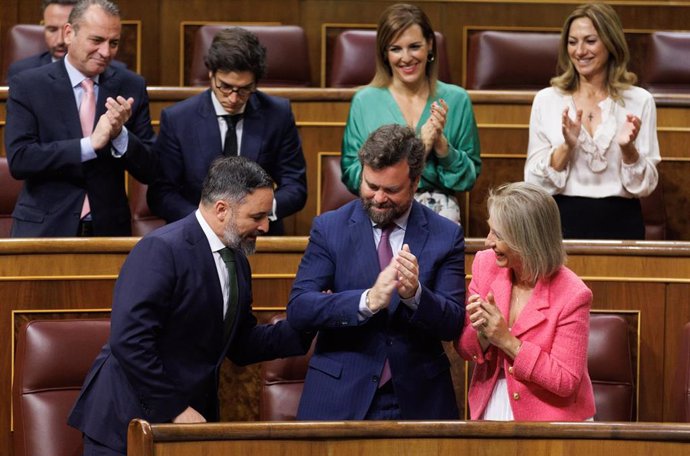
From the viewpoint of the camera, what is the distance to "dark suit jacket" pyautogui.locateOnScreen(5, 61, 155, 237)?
2.02 metres

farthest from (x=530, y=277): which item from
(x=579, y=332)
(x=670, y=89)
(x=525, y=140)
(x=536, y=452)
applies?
(x=670, y=89)

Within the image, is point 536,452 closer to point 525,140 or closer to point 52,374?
point 52,374

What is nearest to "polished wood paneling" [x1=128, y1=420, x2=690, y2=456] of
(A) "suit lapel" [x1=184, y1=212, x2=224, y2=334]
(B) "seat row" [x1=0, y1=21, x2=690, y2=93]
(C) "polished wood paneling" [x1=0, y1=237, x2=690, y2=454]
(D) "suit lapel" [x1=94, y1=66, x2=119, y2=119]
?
(A) "suit lapel" [x1=184, y1=212, x2=224, y2=334]

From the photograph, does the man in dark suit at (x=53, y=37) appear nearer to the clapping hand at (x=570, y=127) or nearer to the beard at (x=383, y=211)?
the clapping hand at (x=570, y=127)

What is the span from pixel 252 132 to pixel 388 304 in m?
0.67

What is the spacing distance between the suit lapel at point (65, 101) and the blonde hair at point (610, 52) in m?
0.87

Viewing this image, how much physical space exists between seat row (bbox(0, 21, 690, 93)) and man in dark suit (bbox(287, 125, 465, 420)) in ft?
4.43

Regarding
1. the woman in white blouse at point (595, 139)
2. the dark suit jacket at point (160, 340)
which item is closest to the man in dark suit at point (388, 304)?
the dark suit jacket at point (160, 340)

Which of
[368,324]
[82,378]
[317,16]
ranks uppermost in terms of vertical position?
[317,16]

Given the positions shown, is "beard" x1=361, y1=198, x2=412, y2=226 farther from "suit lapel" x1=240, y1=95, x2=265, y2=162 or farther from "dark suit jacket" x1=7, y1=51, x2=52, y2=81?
"dark suit jacket" x1=7, y1=51, x2=52, y2=81

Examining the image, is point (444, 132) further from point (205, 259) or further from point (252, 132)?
point (205, 259)

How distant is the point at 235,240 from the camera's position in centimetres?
154

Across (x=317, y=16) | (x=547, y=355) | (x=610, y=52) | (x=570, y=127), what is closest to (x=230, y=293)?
(x=547, y=355)

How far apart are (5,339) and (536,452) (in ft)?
2.98
